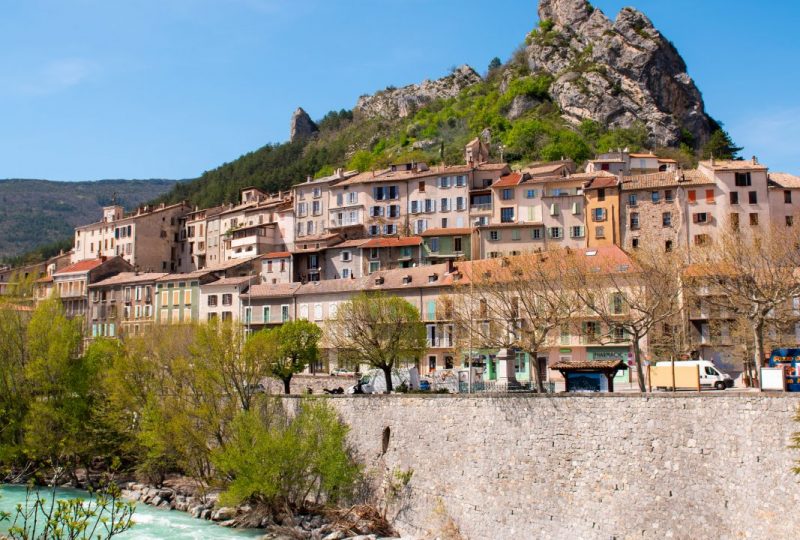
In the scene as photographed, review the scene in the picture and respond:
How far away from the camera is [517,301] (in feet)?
133

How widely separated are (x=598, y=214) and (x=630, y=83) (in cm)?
4839

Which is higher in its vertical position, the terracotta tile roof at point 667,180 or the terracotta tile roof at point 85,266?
the terracotta tile roof at point 667,180

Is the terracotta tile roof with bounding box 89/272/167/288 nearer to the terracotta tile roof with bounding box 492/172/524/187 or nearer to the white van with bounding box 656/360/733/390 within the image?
the terracotta tile roof with bounding box 492/172/524/187

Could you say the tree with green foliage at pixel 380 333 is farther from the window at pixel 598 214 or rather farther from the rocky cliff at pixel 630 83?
the rocky cliff at pixel 630 83

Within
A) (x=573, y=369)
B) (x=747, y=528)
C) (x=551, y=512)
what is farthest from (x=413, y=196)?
(x=747, y=528)

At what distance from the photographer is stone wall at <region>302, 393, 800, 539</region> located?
22.0 metres

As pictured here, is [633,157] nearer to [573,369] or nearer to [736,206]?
[736,206]

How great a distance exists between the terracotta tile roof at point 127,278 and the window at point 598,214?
4174 cm

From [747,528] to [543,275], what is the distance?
62.1ft

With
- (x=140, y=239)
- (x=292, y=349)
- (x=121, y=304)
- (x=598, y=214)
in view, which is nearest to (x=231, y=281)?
(x=121, y=304)

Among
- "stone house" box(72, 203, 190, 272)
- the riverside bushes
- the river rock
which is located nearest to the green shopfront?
the riverside bushes

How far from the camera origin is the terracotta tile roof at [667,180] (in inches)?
2464

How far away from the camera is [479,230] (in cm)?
6669

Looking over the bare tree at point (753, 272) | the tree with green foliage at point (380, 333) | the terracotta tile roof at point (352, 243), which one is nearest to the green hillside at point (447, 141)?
the terracotta tile roof at point (352, 243)
